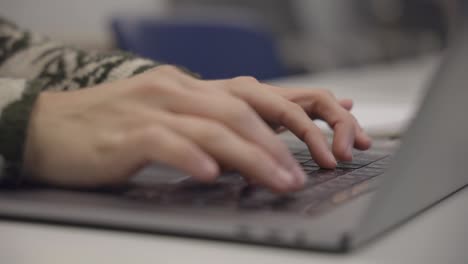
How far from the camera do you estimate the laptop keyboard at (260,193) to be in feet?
1.08

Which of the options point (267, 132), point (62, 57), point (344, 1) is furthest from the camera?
point (344, 1)

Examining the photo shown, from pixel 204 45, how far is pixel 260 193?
1.22 m

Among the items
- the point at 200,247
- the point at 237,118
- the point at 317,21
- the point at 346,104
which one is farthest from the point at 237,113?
the point at 317,21

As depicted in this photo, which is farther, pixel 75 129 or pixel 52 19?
pixel 52 19

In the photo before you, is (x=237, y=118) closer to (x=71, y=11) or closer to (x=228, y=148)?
(x=228, y=148)

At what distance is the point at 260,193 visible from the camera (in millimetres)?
362

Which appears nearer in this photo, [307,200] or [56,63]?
[307,200]

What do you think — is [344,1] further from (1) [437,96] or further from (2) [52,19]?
(1) [437,96]

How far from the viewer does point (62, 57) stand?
2.01 ft

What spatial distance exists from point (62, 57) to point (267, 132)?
12.0 inches

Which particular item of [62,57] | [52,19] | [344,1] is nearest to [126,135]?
[62,57]

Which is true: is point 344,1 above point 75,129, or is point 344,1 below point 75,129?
above

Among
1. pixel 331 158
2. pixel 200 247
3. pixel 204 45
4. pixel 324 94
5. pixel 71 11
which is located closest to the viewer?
pixel 200 247

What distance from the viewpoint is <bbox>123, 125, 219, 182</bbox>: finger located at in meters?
0.34
